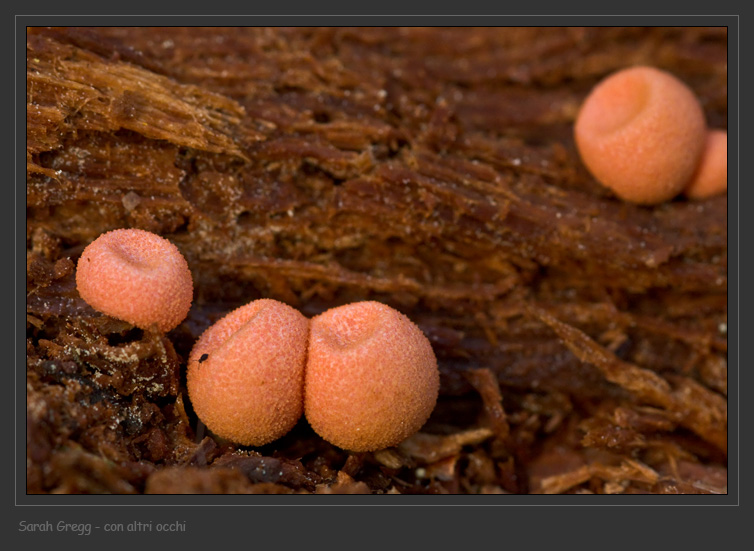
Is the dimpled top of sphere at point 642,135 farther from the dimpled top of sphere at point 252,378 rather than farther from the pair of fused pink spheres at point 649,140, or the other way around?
the dimpled top of sphere at point 252,378

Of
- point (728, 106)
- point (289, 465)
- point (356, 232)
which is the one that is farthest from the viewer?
point (728, 106)

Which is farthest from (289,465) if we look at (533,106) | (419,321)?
(533,106)

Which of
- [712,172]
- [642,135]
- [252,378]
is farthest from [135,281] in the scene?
[712,172]

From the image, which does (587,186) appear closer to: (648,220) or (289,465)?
(648,220)

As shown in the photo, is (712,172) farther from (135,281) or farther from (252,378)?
(135,281)

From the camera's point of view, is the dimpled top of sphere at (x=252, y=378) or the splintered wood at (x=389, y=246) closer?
the dimpled top of sphere at (x=252, y=378)

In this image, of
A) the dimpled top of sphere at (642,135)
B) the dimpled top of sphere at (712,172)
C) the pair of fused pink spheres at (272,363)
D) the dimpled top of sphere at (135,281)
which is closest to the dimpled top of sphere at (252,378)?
the pair of fused pink spheres at (272,363)
